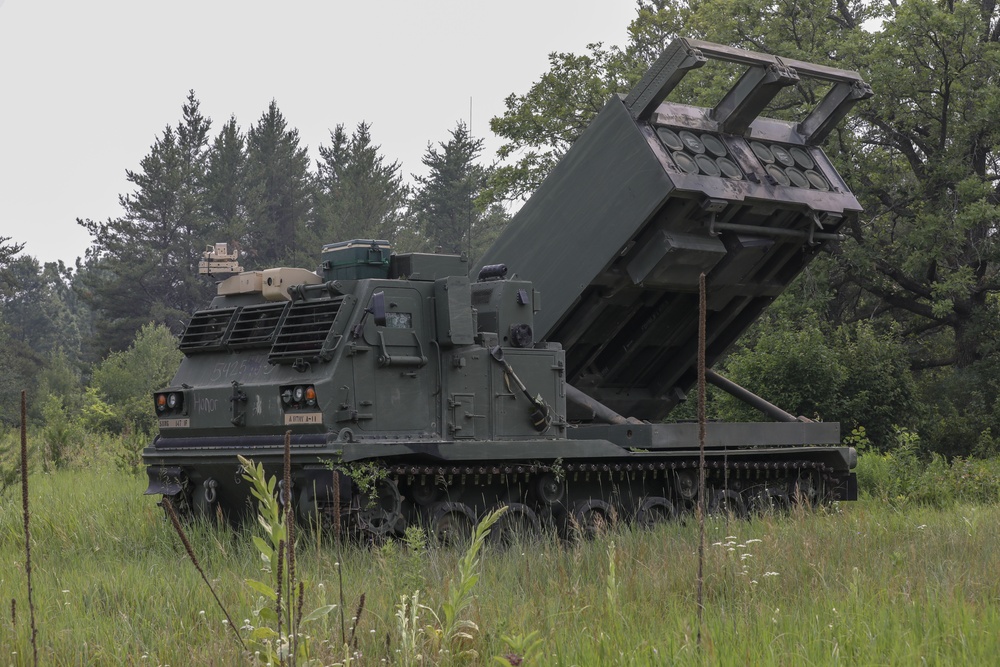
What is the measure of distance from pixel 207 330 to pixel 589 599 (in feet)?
17.9

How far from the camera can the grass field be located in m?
5.04

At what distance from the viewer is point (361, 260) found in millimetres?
9609

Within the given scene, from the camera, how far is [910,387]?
18.6 m

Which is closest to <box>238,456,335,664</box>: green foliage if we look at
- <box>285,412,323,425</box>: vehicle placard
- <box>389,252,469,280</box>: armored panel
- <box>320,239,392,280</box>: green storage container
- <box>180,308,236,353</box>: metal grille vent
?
<box>285,412,323,425</box>: vehicle placard

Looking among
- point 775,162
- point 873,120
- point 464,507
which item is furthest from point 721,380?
point 873,120

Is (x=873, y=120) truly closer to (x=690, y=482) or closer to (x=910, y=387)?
(x=910, y=387)

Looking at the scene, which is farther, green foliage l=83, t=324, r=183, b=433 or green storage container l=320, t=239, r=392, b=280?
green foliage l=83, t=324, r=183, b=433

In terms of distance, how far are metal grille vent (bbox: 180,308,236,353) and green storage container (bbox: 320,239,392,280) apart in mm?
1270

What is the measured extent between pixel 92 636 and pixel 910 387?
15.3 meters

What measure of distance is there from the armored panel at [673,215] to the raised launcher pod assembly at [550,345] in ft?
0.08

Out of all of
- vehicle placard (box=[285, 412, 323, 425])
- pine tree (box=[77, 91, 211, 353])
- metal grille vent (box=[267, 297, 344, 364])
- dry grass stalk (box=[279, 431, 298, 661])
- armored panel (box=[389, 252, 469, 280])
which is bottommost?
dry grass stalk (box=[279, 431, 298, 661])

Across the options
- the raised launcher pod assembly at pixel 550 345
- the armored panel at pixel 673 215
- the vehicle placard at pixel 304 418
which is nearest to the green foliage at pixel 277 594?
the raised launcher pod assembly at pixel 550 345

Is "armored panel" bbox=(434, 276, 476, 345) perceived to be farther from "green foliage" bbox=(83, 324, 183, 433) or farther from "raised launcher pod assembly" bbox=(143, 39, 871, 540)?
"green foliage" bbox=(83, 324, 183, 433)

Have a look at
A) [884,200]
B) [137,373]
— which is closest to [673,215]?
[884,200]
